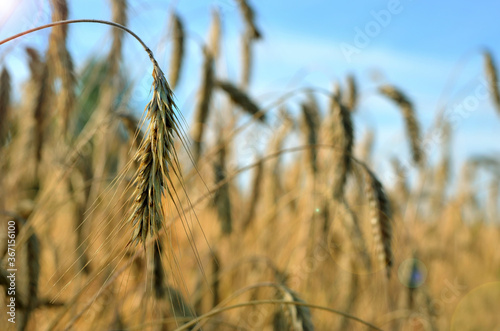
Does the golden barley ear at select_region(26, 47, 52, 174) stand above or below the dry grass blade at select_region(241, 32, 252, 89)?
below

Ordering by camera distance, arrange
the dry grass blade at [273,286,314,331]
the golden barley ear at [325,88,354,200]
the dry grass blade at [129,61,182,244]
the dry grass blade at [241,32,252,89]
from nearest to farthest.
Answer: the dry grass blade at [129,61,182,244] → the dry grass blade at [273,286,314,331] → the golden barley ear at [325,88,354,200] → the dry grass blade at [241,32,252,89]

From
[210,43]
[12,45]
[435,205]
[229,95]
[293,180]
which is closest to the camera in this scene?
[12,45]

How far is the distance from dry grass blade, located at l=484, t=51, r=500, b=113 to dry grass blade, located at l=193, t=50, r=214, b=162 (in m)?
1.67

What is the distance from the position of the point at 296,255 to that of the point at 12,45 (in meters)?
1.46

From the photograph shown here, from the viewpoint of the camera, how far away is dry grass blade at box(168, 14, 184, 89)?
196 centimetres

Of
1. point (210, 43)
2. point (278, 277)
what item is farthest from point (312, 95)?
point (278, 277)

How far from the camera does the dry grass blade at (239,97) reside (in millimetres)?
1930

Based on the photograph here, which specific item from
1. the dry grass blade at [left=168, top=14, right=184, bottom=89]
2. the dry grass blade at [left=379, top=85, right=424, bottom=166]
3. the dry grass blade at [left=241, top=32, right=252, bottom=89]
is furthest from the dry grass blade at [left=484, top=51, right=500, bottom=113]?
the dry grass blade at [left=168, top=14, right=184, bottom=89]

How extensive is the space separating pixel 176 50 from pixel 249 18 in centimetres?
39

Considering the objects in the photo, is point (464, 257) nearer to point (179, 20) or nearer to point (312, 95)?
point (312, 95)

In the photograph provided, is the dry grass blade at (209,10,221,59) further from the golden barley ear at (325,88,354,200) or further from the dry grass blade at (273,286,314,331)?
the dry grass blade at (273,286,314,331)

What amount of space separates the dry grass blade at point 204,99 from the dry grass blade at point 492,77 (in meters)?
1.67

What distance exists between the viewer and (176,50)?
201 centimetres

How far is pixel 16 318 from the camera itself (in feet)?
3.66
